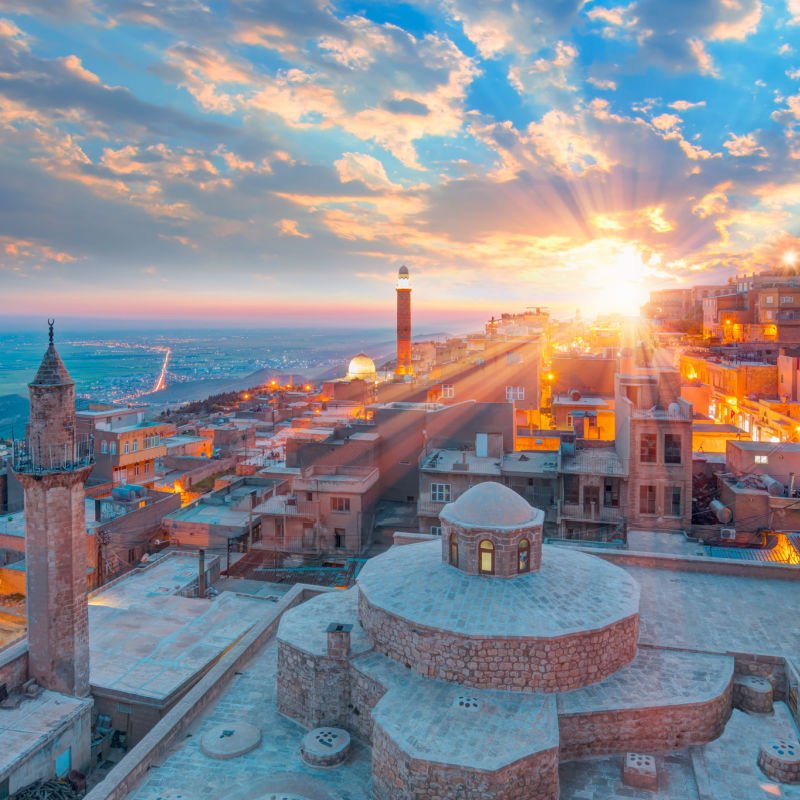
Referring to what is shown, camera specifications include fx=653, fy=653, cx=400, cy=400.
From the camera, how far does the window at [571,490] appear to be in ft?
89.2

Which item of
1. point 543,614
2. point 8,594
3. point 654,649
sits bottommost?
point 8,594

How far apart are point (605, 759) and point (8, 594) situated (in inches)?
1064

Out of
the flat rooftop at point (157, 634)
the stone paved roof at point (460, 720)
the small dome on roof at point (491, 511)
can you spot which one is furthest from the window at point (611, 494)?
the stone paved roof at point (460, 720)

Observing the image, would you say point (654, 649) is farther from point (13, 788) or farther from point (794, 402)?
point (794, 402)

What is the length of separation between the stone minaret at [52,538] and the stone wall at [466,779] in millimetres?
10381

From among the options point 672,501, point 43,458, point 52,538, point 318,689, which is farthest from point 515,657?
point 672,501

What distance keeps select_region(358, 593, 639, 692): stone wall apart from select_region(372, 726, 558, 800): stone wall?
188 cm

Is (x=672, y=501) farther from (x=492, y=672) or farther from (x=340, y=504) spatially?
(x=492, y=672)

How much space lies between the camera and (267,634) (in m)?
Answer: 18.9

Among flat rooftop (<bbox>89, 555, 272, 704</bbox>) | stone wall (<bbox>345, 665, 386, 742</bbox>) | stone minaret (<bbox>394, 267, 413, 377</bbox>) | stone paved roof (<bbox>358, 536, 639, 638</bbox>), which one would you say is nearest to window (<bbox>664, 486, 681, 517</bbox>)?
stone paved roof (<bbox>358, 536, 639, 638</bbox>)

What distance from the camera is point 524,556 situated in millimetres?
15406

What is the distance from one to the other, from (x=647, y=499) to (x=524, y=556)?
1311cm

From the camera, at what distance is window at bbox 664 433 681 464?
25802 millimetres

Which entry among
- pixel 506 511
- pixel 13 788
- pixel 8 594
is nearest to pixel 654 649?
pixel 506 511
